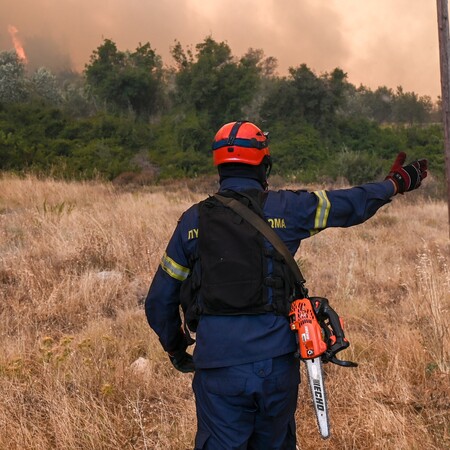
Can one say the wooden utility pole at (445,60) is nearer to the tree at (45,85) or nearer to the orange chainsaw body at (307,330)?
the orange chainsaw body at (307,330)

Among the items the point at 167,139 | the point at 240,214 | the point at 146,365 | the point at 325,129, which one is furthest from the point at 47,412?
the point at 325,129

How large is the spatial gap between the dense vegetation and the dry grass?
55.2 feet

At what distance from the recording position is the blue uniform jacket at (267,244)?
2.15 m

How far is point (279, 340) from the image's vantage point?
7.14 feet

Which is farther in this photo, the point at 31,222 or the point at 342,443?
the point at 31,222

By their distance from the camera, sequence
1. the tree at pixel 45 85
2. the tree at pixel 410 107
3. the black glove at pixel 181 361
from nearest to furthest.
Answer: the black glove at pixel 181 361, the tree at pixel 45 85, the tree at pixel 410 107

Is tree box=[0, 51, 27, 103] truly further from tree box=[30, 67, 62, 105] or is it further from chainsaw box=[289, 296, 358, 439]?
chainsaw box=[289, 296, 358, 439]

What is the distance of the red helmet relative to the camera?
232 cm

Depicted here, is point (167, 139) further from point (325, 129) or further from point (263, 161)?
point (263, 161)

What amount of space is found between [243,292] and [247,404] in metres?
0.46

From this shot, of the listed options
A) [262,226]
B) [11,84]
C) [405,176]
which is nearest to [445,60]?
[405,176]

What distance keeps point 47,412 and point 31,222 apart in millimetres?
5674

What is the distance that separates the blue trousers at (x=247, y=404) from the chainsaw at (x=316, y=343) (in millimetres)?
121

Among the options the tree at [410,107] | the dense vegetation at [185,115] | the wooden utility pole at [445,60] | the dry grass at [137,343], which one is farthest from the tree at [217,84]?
the wooden utility pole at [445,60]
